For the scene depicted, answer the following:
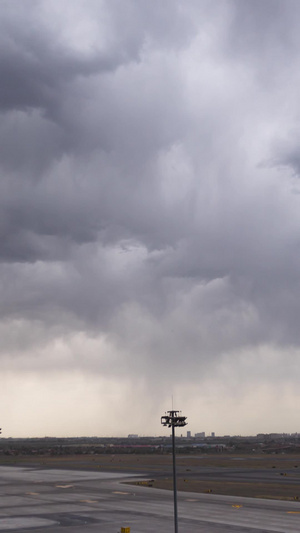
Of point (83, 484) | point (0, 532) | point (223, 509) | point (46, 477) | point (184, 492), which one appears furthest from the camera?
point (46, 477)

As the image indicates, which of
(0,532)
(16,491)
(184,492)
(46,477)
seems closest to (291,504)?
(184,492)

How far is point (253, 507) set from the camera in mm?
56938

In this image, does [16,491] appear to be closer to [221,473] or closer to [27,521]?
[27,521]

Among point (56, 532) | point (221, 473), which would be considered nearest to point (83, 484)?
point (221, 473)

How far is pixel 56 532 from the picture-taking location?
143ft

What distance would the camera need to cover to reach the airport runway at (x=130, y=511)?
45562mm

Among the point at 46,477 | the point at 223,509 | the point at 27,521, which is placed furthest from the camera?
the point at 46,477

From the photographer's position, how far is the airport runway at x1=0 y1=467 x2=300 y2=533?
45562mm

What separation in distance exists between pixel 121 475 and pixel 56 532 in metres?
58.7

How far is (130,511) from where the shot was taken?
182 ft

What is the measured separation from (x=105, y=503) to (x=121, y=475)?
40.1m

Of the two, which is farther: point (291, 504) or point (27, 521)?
point (291, 504)

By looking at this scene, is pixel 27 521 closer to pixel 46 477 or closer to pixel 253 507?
pixel 253 507

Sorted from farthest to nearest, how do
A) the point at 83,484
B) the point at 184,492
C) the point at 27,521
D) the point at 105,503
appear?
the point at 83,484 → the point at 184,492 → the point at 105,503 → the point at 27,521
